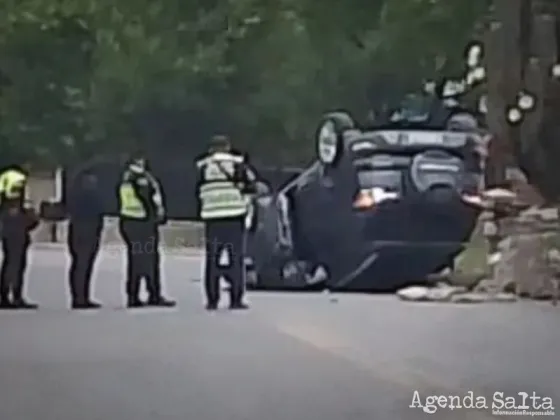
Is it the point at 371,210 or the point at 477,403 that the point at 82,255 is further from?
the point at 477,403

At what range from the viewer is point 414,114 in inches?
105

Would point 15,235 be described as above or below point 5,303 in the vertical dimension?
above

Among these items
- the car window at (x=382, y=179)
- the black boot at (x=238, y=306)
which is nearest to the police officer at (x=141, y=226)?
the black boot at (x=238, y=306)

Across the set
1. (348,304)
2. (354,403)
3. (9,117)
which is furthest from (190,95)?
(354,403)

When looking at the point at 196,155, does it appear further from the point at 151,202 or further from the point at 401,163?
the point at 401,163

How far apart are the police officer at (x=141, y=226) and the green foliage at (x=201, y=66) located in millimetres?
69

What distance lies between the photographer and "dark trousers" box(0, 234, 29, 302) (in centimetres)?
259

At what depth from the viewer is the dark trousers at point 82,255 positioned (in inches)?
103

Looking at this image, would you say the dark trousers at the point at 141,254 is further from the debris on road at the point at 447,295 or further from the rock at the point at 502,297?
the rock at the point at 502,297

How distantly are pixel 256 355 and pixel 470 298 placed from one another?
44 centimetres

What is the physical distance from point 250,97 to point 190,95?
0.12 meters

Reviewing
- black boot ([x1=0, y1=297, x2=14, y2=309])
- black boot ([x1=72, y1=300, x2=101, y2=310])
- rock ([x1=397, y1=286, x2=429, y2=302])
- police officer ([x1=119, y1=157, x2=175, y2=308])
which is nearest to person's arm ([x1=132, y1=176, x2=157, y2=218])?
police officer ([x1=119, y1=157, x2=175, y2=308])

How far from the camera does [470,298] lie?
2.66 meters

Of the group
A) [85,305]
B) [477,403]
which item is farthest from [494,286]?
[85,305]
